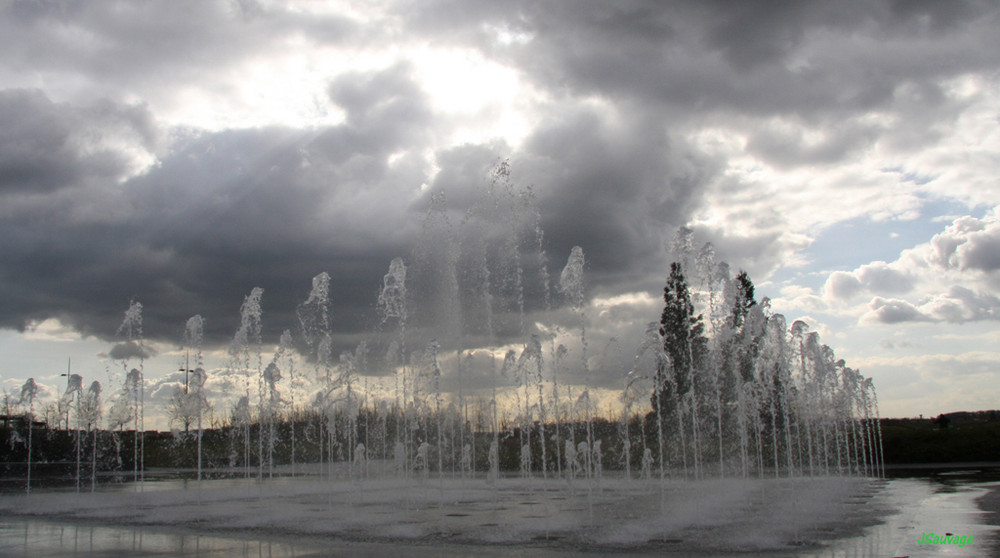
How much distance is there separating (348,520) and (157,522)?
498 centimetres

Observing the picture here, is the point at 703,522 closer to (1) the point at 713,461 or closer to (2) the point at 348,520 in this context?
(2) the point at 348,520

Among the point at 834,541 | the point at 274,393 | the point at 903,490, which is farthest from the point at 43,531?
the point at 903,490

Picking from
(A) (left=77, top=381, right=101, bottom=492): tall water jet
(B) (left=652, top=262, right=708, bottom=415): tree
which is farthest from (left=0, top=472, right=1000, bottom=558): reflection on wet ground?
(B) (left=652, top=262, right=708, bottom=415): tree

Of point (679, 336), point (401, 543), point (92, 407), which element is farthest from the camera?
point (679, 336)

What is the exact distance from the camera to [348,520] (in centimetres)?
1694

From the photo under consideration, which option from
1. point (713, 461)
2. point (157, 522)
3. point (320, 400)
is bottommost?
point (713, 461)
